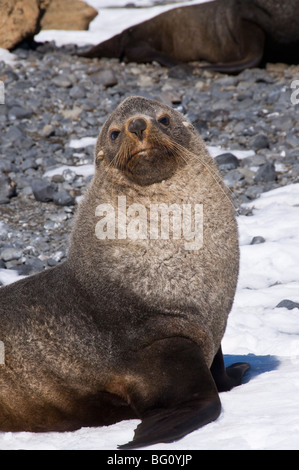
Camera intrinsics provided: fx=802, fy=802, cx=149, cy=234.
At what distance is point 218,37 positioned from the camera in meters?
12.6

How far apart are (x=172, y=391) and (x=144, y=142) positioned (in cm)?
128

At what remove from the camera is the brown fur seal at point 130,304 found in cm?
383

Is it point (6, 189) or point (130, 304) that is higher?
point (130, 304)

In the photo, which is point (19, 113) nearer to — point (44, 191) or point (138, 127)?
point (44, 191)

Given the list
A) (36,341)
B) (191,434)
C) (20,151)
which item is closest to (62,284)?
(36,341)

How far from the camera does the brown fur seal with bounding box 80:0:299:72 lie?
1212 cm

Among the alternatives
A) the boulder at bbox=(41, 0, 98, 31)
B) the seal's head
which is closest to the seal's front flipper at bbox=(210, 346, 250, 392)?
the seal's head

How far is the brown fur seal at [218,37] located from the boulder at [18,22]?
1.04 m

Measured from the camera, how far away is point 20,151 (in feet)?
32.9

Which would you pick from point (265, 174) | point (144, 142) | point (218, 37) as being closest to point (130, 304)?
point (144, 142)

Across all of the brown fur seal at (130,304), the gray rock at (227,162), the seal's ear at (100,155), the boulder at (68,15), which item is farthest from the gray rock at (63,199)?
the boulder at (68,15)

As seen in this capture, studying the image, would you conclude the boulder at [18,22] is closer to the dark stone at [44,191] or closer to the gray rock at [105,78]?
the gray rock at [105,78]

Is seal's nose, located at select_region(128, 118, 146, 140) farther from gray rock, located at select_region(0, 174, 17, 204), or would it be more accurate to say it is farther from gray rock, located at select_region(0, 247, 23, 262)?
gray rock, located at select_region(0, 174, 17, 204)

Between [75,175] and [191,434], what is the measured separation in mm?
6019
